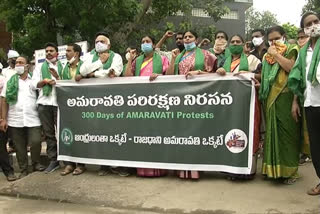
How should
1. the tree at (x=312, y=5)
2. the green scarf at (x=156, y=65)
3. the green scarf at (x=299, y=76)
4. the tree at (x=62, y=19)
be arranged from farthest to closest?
the tree at (x=312, y=5) < the tree at (x=62, y=19) < the green scarf at (x=156, y=65) < the green scarf at (x=299, y=76)

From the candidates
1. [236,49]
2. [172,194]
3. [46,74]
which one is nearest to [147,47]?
[236,49]

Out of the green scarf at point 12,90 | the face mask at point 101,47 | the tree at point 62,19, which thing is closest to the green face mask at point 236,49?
the face mask at point 101,47

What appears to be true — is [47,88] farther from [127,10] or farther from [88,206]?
[127,10]

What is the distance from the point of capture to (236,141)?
439cm

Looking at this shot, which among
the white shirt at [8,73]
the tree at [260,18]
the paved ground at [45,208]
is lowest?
the paved ground at [45,208]

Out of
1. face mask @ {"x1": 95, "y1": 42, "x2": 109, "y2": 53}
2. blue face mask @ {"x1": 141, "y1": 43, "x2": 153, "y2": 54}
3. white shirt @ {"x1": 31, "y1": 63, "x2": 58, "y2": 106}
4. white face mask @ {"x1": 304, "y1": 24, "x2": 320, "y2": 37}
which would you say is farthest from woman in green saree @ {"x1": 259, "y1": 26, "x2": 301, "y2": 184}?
white shirt @ {"x1": 31, "y1": 63, "x2": 58, "y2": 106}

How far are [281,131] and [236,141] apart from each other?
0.49m

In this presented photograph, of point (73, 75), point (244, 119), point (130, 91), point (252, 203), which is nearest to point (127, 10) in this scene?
point (73, 75)

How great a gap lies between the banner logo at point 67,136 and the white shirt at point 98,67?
80 cm

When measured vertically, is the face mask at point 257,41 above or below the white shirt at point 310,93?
above

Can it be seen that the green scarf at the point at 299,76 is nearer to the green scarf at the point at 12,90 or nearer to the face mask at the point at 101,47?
the face mask at the point at 101,47

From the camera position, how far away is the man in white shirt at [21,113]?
5.54 meters

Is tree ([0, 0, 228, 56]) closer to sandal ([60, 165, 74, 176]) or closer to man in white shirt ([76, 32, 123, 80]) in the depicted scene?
man in white shirt ([76, 32, 123, 80])

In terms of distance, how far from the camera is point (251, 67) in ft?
15.3
